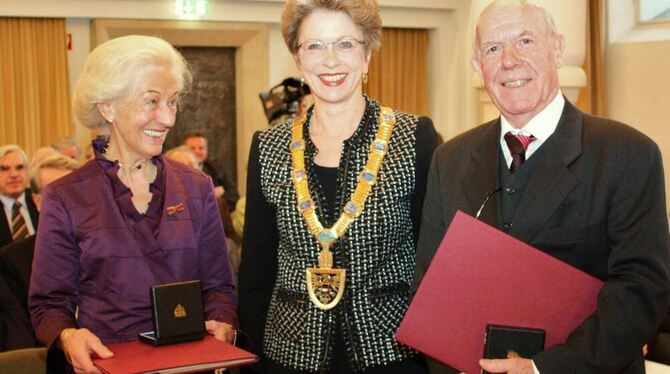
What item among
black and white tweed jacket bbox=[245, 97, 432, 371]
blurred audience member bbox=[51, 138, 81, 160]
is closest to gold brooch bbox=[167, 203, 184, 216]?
black and white tweed jacket bbox=[245, 97, 432, 371]

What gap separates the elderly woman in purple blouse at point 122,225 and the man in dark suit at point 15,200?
4315 millimetres

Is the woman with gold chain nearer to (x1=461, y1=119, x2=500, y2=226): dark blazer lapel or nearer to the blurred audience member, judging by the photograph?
(x1=461, y1=119, x2=500, y2=226): dark blazer lapel

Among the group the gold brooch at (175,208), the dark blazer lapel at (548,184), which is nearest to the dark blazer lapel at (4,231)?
the gold brooch at (175,208)

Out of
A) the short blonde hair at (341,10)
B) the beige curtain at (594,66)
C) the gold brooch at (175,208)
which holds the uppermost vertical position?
the beige curtain at (594,66)

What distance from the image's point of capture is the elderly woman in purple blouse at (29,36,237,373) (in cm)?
284

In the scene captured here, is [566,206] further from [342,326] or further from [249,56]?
[249,56]

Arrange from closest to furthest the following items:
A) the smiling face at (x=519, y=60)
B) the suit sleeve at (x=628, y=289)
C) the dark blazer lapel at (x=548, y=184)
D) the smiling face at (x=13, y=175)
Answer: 1. the suit sleeve at (x=628, y=289)
2. the dark blazer lapel at (x=548, y=184)
3. the smiling face at (x=519, y=60)
4. the smiling face at (x=13, y=175)

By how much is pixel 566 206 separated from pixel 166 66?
126 cm

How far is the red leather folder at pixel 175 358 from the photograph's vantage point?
243 cm

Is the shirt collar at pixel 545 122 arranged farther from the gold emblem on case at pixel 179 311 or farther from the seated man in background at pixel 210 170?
the seated man in background at pixel 210 170

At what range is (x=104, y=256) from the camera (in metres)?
2.84

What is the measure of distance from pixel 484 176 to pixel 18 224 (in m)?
5.38

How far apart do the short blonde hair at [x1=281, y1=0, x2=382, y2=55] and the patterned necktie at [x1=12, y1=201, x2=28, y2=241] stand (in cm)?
465

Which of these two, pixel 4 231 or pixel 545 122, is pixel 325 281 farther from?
pixel 4 231
